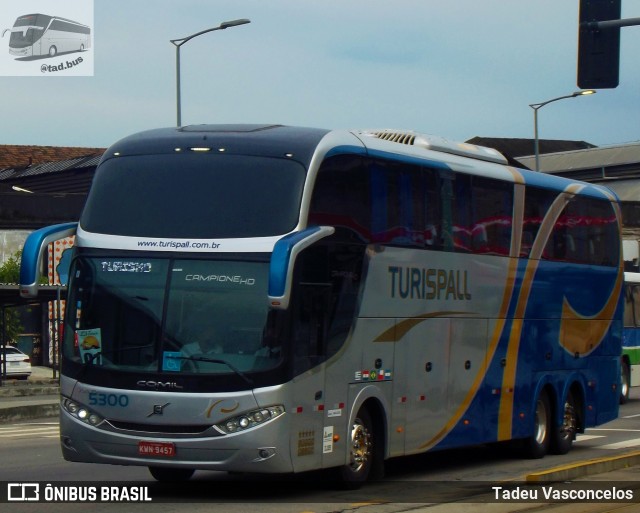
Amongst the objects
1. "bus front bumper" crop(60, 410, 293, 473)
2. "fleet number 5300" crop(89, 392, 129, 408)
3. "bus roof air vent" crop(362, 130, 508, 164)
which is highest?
"bus roof air vent" crop(362, 130, 508, 164)

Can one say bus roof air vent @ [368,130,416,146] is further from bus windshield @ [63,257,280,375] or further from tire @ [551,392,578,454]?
tire @ [551,392,578,454]

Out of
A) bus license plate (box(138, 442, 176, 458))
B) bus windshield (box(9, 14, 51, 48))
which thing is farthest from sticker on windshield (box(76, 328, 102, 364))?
bus windshield (box(9, 14, 51, 48))

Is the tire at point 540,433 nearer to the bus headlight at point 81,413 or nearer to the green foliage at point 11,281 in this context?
the bus headlight at point 81,413

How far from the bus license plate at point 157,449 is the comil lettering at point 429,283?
348 cm

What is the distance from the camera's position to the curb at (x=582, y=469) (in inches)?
570

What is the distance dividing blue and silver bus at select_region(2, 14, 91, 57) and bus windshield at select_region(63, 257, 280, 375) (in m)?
44.8

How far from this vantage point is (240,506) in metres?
12.6

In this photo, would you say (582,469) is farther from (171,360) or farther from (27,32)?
(27,32)

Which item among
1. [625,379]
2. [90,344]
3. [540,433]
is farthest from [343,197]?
[625,379]

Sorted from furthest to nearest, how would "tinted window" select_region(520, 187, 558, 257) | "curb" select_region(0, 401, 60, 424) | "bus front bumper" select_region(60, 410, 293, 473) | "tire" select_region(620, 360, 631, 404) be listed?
"tire" select_region(620, 360, 631, 404), "curb" select_region(0, 401, 60, 424), "tinted window" select_region(520, 187, 558, 257), "bus front bumper" select_region(60, 410, 293, 473)

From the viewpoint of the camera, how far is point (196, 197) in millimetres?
13078

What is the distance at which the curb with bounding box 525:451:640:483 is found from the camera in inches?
570

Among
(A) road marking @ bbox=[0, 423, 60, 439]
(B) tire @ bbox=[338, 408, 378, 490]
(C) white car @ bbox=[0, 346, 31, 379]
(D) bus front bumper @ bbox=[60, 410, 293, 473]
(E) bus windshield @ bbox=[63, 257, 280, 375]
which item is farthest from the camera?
(C) white car @ bbox=[0, 346, 31, 379]

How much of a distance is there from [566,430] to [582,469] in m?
4.33
